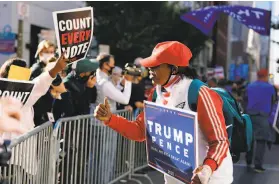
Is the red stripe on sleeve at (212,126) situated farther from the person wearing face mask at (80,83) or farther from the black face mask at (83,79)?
the black face mask at (83,79)

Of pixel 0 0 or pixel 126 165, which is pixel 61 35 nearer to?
pixel 126 165

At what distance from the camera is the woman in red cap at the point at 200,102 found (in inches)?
105

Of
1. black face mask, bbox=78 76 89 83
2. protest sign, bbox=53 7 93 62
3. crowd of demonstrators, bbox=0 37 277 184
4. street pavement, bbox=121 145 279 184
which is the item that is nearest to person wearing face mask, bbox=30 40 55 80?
crowd of demonstrators, bbox=0 37 277 184

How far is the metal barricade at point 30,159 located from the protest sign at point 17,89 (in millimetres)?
278

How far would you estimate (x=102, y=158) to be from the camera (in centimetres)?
616

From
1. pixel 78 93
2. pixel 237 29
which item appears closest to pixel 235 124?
pixel 78 93

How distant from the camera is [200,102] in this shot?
2758 mm

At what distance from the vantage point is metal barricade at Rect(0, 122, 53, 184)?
318 cm

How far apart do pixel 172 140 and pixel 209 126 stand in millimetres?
298

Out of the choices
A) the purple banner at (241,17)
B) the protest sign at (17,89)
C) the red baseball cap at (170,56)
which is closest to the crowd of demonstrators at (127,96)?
the red baseball cap at (170,56)

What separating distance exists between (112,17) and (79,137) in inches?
794

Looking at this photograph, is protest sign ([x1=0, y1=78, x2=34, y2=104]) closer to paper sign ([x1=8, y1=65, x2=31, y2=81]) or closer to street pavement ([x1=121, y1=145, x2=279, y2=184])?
paper sign ([x1=8, y1=65, x2=31, y2=81])

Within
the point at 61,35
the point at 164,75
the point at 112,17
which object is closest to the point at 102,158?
the point at 61,35

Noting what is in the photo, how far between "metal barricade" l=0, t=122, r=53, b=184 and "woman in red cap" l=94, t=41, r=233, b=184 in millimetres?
1006
